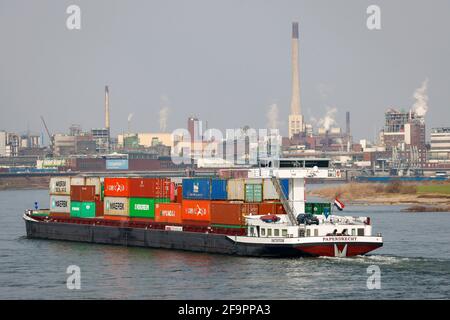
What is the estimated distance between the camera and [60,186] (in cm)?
9725

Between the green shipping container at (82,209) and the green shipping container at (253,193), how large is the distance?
70.5 feet

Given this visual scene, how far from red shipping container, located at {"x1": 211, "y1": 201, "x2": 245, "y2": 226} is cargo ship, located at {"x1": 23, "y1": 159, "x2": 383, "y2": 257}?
71 mm

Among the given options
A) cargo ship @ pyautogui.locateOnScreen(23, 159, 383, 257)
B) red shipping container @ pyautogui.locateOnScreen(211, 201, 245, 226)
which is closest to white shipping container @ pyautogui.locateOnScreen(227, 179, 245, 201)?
cargo ship @ pyautogui.locateOnScreen(23, 159, 383, 257)

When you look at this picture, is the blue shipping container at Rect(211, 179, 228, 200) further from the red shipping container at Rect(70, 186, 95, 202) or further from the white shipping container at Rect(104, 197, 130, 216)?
the red shipping container at Rect(70, 186, 95, 202)

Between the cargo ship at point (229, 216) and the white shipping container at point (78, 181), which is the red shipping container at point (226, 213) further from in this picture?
the white shipping container at point (78, 181)

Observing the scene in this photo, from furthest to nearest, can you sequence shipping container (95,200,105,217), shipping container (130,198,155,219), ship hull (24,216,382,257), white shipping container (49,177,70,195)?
white shipping container (49,177,70,195) < shipping container (95,200,105,217) < shipping container (130,198,155,219) < ship hull (24,216,382,257)

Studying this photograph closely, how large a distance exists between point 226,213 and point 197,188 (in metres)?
4.13

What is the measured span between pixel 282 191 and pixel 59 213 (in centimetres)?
2964

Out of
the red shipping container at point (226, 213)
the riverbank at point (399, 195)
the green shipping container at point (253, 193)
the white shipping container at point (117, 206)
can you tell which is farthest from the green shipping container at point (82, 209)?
the riverbank at point (399, 195)

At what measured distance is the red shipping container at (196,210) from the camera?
78.6 metres

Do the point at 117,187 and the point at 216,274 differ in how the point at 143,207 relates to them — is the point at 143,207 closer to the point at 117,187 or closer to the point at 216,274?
the point at 117,187

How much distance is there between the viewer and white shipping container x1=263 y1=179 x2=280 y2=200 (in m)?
75.4
